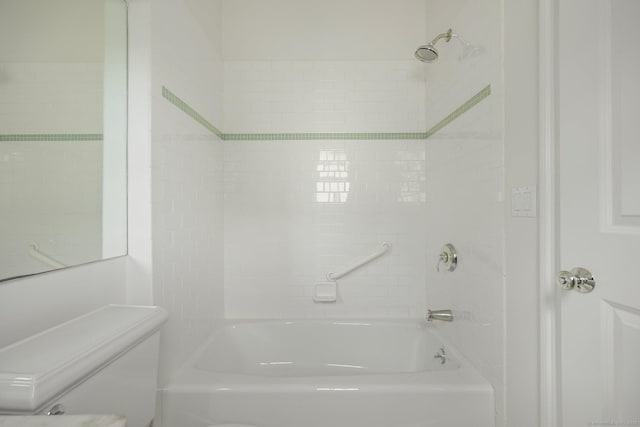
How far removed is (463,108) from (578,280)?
1027 mm

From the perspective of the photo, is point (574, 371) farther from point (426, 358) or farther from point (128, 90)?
point (128, 90)

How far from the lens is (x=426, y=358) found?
1.88 m

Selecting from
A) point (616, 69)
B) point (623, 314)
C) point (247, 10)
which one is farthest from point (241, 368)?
point (247, 10)

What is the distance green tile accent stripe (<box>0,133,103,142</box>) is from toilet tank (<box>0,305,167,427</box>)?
510 mm

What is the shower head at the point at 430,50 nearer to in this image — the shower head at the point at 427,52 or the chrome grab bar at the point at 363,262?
the shower head at the point at 427,52

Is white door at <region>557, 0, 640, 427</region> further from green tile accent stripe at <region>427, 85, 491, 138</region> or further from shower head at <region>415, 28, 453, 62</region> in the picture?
shower head at <region>415, 28, 453, 62</region>

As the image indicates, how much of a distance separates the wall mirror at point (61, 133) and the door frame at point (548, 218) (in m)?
1.54

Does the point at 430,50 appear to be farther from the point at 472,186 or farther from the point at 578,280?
the point at 578,280

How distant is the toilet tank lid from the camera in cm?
53

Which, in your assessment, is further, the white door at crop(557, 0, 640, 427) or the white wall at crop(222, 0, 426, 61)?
the white wall at crop(222, 0, 426, 61)

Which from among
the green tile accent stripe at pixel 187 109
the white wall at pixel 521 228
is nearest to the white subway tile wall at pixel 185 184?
the green tile accent stripe at pixel 187 109

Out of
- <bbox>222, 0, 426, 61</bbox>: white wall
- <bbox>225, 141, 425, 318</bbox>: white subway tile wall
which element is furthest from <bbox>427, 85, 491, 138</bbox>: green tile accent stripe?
<bbox>222, 0, 426, 61</bbox>: white wall

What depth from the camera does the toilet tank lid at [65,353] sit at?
53 cm

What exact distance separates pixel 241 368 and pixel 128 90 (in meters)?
1.68
